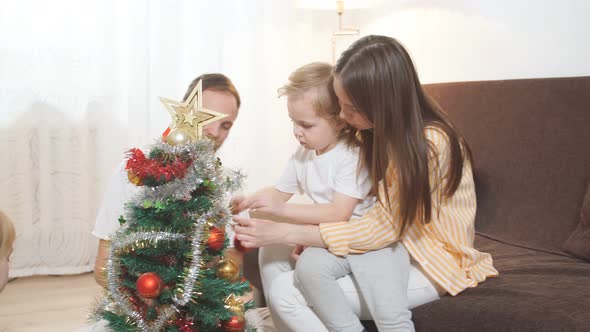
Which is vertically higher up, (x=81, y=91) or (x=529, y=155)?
(x=81, y=91)

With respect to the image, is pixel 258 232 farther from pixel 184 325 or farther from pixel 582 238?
pixel 582 238

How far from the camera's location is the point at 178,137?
143 cm

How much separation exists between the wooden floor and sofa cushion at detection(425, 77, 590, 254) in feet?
5.36

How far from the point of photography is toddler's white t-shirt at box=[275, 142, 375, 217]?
1695 millimetres

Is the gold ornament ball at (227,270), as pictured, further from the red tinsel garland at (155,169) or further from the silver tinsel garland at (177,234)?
→ the red tinsel garland at (155,169)

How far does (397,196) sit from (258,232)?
1.20ft

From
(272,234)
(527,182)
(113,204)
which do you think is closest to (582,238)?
(527,182)

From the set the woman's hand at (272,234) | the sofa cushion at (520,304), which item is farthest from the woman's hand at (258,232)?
the sofa cushion at (520,304)

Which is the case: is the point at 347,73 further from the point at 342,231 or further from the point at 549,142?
the point at 549,142

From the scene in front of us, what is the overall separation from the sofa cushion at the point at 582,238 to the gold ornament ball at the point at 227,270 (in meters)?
1.12

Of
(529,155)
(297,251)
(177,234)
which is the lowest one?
(297,251)

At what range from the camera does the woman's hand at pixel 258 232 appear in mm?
1605

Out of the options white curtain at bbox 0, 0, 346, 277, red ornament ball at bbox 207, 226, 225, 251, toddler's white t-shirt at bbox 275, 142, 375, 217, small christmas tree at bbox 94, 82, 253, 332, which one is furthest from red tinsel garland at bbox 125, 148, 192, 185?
white curtain at bbox 0, 0, 346, 277

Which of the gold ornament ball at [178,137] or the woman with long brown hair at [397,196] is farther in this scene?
the woman with long brown hair at [397,196]
